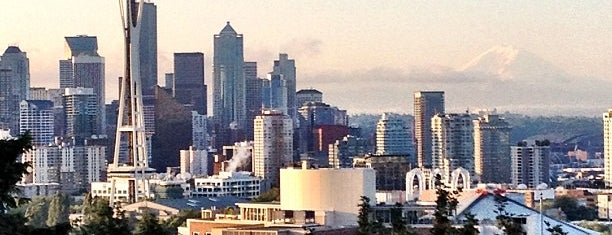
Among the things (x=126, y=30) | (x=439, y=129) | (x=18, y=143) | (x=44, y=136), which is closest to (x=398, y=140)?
(x=439, y=129)

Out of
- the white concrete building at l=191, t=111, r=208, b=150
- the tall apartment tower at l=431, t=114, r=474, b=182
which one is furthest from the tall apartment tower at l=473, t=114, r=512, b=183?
the white concrete building at l=191, t=111, r=208, b=150

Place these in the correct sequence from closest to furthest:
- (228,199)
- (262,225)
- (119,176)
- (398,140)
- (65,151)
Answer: (262,225) → (119,176) → (228,199) → (65,151) → (398,140)

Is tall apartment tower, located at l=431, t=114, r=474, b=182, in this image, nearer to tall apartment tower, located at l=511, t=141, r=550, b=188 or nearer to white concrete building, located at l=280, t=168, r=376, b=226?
tall apartment tower, located at l=511, t=141, r=550, b=188

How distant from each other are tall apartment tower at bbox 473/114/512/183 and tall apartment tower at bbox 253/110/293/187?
16.3 meters

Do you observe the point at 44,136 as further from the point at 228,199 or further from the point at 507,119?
the point at 228,199

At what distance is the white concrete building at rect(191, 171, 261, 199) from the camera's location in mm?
127875

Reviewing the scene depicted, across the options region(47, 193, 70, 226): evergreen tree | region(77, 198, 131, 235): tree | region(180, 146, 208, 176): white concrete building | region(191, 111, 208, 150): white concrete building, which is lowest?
region(47, 193, 70, 226): evergreen tree

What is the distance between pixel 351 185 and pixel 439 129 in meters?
131

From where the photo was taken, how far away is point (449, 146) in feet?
577

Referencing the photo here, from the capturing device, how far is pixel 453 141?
581 ft

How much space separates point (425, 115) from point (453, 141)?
635 inches

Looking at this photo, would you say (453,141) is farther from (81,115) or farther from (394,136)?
(81,115)

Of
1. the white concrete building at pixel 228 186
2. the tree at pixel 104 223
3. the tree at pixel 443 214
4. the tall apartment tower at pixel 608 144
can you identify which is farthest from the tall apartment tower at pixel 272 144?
the tree at pixel 443 214

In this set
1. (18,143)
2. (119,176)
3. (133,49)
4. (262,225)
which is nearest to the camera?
(18,143)
